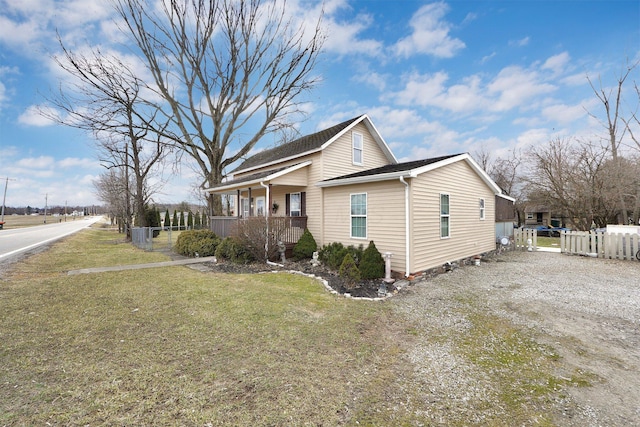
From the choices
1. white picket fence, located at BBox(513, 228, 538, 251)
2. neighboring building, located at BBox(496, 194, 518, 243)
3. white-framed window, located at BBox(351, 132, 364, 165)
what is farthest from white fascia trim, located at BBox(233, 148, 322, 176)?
white picket fence, located at BBox(513, 228, 538, 251)

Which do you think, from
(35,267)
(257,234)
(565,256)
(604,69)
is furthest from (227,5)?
(604,69)

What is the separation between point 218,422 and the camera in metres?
2.43

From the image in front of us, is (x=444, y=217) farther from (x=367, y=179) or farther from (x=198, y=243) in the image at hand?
(x=198, y=243)

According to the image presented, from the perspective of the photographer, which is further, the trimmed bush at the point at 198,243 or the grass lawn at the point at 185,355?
the trimmed bush at the point at 198,243

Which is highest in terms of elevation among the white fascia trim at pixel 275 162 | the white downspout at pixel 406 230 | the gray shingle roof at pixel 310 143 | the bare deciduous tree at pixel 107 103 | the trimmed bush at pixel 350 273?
the bare deciduous tree at pixel 107 103

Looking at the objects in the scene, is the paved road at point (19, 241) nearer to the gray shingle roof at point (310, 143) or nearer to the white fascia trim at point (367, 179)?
the gray shingle roof at point (310, 143)

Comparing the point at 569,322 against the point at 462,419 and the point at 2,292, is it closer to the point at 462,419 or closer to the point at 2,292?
the point at 462,419

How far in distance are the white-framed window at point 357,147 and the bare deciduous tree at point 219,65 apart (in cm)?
905

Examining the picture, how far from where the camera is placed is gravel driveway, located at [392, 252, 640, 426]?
2826 mm

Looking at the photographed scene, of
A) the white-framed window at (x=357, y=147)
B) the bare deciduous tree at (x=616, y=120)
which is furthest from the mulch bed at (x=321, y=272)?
the bare deciduous tree at (x=616, y=120)

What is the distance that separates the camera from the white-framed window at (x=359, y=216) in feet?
30.6

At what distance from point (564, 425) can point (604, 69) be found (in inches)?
1007

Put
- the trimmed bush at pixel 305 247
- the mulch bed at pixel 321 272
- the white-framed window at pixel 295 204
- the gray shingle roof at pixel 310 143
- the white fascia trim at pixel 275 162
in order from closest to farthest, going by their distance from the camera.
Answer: the mulch bed at pixel 321 272, the trimmed bush at pixel 305 247, the white fascia trim at pixel 275 162, the gray shingle roof at pixel 310 143, the white-framed window at pixel 295 204

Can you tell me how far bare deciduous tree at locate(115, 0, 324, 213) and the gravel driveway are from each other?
15.2m
